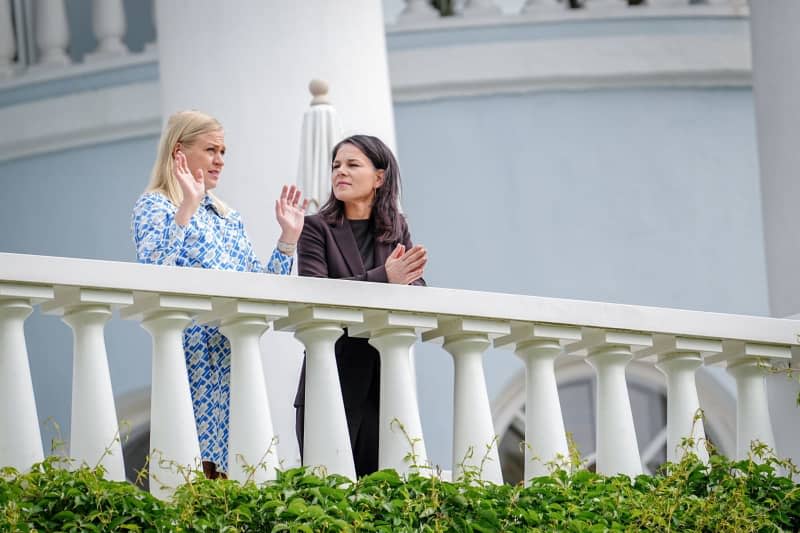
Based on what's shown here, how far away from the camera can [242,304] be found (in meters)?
5.73

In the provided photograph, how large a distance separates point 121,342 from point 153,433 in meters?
7.64

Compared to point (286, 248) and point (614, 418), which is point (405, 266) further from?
point (614, 418)

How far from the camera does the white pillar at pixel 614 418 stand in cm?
633

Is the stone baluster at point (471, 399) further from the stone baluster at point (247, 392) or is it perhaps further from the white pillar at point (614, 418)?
the stone baluster at point (247, 392)

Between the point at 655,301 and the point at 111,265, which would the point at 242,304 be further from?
the point at 655,301

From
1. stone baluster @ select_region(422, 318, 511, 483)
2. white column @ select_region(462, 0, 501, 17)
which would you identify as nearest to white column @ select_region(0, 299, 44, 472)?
stone baluster @ select_region(422, 318, 511, 483)

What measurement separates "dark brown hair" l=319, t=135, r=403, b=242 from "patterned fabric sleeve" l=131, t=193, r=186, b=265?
63 cm

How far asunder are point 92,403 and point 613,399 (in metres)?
1.93

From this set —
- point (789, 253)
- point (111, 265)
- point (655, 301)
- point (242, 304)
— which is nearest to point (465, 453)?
point (242, 304)

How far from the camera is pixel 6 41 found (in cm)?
1374

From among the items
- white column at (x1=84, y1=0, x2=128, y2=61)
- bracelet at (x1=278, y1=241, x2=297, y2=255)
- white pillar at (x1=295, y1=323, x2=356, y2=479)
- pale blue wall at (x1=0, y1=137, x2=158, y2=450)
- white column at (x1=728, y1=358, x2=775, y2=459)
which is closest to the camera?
white pillar at (x1=295, y1=323, x2=356, y2=479)

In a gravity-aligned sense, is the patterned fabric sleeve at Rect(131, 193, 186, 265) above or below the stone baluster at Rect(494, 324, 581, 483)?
above

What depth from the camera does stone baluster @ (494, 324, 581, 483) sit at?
6.18 m

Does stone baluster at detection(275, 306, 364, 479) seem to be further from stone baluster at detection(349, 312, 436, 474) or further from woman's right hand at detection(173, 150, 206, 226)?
woman's right hand at detection(173, 150, 206, 226)
